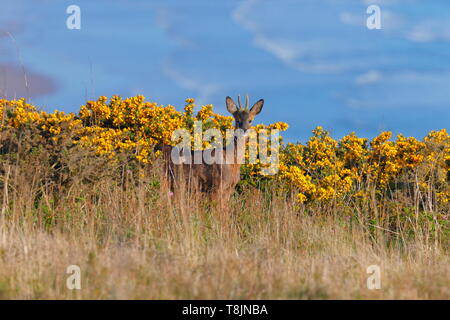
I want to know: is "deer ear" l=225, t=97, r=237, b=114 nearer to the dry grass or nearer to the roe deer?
the roe deer

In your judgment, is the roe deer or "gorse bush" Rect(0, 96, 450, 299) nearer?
"gorse bush" Rect(0, 96, 450, 299)

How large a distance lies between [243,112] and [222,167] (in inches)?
53.3

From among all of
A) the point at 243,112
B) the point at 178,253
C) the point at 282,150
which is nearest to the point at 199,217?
the point at 178,253

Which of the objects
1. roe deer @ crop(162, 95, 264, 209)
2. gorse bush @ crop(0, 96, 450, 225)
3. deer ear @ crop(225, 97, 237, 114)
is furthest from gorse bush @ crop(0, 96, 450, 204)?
deer ear @ crop(225, 97, 237, 114)

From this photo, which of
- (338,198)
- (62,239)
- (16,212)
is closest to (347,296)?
(62,239)

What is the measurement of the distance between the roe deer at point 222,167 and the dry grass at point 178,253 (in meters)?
1.09

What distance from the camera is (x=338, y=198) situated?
11.8 meters

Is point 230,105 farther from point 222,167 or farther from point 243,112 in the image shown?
point 222,167

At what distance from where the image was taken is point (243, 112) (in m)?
12.2

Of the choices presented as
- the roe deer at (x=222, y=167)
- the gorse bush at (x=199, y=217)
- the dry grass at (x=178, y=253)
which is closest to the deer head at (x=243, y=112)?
the roe deer at (x=222, y=167)

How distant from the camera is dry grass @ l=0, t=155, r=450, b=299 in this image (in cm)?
549

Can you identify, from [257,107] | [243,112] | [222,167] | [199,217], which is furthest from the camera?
[257,107]

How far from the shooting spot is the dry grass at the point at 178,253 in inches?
216

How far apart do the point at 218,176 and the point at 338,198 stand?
8.91ft
